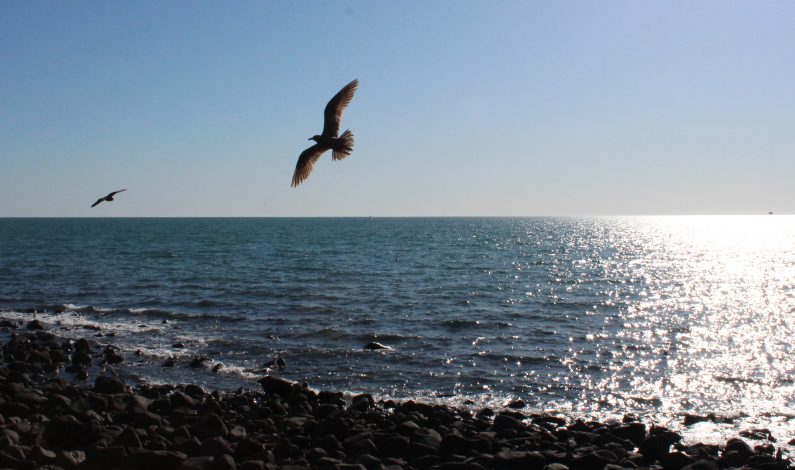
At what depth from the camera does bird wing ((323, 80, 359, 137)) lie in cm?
1152

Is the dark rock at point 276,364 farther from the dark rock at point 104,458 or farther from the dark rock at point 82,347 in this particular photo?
the dark rock at point 104,458

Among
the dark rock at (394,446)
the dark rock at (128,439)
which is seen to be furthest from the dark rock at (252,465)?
the dark rock at (394,446)

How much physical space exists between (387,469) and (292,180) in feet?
17.1

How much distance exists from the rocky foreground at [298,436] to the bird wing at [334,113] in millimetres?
4856

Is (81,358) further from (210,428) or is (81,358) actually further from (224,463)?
(224,463)

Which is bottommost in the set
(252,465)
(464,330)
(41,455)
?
(464,330)

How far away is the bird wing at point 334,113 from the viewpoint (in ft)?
37.8

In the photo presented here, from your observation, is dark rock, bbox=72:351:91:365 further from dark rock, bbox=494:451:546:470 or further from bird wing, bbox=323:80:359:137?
dark rock, bbox=494:451:546:470

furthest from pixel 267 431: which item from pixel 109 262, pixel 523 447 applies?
pixel 109 262

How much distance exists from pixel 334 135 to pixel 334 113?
0.38 metres

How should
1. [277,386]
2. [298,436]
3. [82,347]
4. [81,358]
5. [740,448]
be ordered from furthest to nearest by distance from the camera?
[82,347] → [81,358] → [277,386] → [740,448] → [298,436]

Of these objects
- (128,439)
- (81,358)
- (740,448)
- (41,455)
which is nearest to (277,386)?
(128,439)

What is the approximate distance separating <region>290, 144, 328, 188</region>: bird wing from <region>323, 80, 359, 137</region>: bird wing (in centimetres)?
42

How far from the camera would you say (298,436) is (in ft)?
36.0
